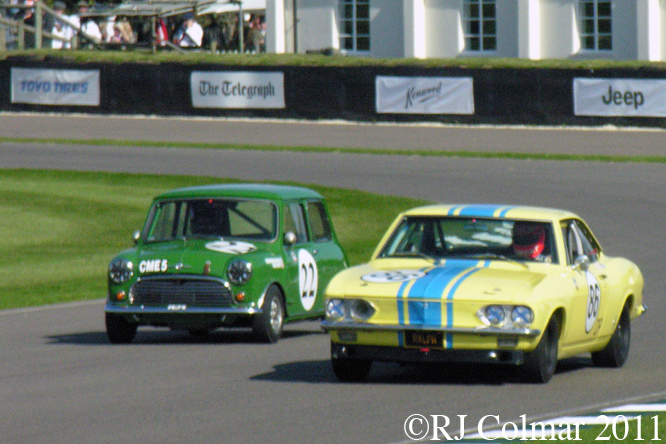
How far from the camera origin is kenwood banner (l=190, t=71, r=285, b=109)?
1506 inches

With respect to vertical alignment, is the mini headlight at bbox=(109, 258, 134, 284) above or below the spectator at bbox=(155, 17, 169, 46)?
below

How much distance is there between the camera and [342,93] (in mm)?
37625

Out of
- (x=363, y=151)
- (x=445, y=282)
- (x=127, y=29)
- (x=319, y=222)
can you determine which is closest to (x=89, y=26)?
(x=127, y=29)

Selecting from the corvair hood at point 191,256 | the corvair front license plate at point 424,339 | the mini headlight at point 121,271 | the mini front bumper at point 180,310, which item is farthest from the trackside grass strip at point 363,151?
the corvair front license plate at point 424,339

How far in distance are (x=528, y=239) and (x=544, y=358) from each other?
3.82ft

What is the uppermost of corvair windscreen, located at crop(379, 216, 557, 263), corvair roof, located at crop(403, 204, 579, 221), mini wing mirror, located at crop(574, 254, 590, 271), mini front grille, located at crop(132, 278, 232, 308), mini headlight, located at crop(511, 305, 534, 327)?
corvair roof, located at crop(403, 204, 579, 221)

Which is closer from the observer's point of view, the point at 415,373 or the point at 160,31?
the point at 415,373

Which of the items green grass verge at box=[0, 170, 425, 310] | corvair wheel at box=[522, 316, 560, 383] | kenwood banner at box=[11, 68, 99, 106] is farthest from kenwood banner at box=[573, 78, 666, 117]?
corvair wheel at box=[522, 316, 560, 383]

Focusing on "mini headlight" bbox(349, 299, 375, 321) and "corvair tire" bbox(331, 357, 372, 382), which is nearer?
"mini headlight" bbox(349, 299, 375, 321)

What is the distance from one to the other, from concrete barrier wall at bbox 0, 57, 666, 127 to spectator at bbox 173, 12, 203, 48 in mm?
9890

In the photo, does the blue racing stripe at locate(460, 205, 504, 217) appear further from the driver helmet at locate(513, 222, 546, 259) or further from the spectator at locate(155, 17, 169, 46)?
the spectator at locate(155, 17, 169, 46)

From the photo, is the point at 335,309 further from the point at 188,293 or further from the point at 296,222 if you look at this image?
the point at 296,222

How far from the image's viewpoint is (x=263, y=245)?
1195 cm

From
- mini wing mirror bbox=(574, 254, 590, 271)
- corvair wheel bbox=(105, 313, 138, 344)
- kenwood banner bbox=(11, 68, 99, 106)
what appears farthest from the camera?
kenwood banner bbox=(11, 68, 99, 106)
